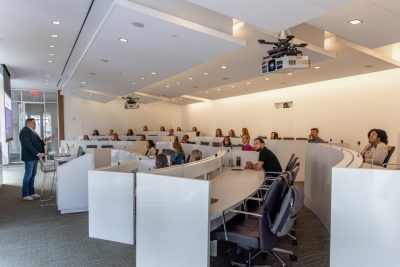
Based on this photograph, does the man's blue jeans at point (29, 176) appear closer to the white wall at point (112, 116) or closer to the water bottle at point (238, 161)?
the water bottle at point (238, 161)

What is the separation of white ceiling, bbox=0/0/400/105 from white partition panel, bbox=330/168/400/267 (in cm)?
195

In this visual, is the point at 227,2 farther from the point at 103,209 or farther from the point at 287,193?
the point at 103,209

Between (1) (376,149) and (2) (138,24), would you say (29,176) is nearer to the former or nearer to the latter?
(2) (138,24)

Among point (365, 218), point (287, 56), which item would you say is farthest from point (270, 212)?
point (287, 56)

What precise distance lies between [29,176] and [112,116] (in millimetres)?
11174

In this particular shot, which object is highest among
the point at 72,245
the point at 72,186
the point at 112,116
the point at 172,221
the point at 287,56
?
the point at 287,56

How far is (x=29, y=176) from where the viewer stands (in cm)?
618

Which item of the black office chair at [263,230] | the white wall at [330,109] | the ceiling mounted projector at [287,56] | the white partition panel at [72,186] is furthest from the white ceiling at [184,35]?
the white partition panel at [72,186]

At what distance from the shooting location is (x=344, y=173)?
2.44 meters

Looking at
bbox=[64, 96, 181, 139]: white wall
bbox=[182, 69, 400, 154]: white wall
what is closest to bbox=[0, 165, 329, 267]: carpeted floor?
bbox=[182, 69, 400, 154]: white wall

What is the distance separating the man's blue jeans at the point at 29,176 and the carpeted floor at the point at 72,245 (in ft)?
3.24

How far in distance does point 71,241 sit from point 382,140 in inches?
221

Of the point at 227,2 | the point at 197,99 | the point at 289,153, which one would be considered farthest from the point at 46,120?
the point at 227,2

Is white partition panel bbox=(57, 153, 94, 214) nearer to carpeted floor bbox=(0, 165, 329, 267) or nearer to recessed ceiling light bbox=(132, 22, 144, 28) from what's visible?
carpeted floor bbox=(0, 165, 329, 267)
